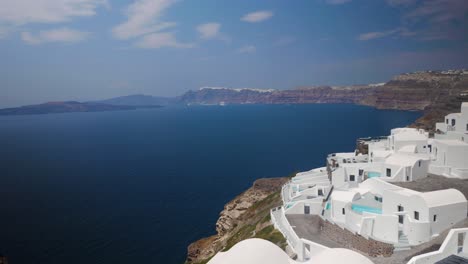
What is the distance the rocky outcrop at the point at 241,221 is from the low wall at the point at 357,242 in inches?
207

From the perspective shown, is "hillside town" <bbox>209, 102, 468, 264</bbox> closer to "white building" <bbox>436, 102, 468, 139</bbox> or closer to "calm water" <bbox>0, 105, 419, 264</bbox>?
"white building" <bbox>436, 102, 468, 139</bbox>

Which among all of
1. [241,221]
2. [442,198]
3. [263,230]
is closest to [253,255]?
[442,198]

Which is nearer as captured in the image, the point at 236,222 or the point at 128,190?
the point at 236,222

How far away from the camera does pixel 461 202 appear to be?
853 inches

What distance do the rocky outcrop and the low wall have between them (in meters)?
5.25

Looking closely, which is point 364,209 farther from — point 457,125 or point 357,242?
point 457,125

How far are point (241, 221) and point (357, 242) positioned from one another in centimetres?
2097

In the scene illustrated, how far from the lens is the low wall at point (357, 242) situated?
20.2m

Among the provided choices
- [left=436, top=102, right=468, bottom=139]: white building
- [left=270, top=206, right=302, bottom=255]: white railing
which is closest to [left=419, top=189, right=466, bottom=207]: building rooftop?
[left=270, top=206, right=302, bottom=255]: white railing

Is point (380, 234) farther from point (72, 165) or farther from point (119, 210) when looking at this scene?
point (72, 165)

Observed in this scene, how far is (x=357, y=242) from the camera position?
2147 centimetres

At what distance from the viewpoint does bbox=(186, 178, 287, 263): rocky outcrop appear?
32.5 metres

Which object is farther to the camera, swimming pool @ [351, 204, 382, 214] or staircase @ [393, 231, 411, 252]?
swimming pool @ [351, 204, 382, 214]

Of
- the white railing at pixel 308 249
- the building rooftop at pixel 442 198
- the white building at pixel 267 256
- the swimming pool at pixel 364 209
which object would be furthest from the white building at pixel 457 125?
the white building at pixel 267 256
